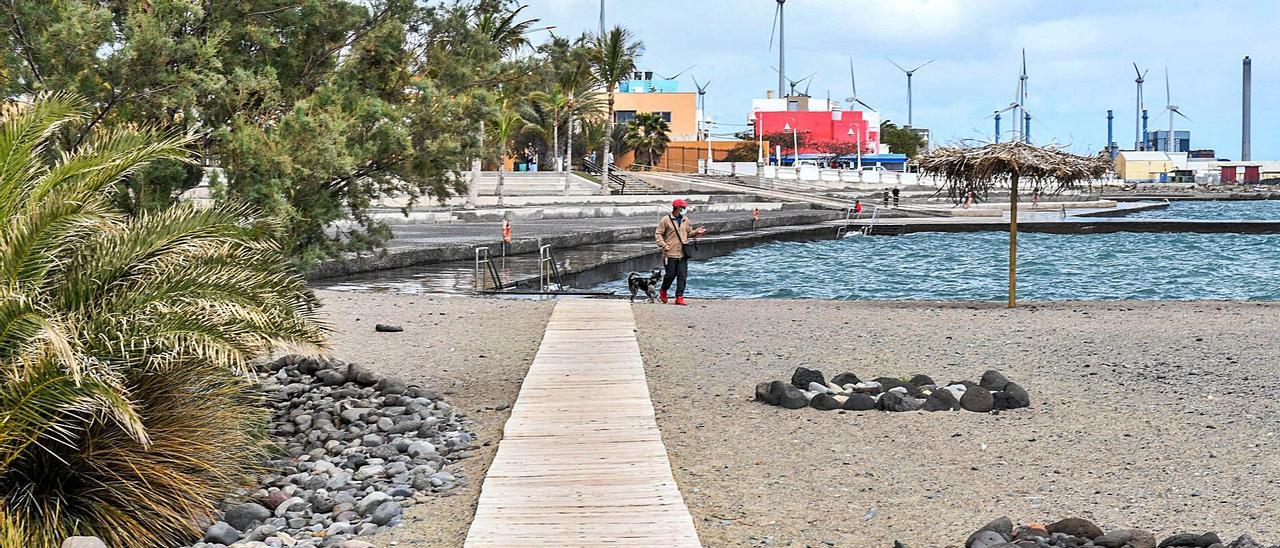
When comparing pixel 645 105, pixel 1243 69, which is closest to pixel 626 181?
pixel 645 105

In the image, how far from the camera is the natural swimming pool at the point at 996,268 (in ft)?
105

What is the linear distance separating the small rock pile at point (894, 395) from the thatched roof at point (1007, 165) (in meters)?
9.41

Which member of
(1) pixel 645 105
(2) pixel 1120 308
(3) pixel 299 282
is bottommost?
(2) pixel 1120 308

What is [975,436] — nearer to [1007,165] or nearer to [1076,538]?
[1076,538]

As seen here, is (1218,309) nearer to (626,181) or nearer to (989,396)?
(989,396)

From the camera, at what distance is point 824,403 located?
11188mm

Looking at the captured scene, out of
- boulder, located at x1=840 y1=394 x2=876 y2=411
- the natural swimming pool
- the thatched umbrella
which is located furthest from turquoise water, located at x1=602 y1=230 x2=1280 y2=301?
boulder, located at x1=840 y1=394 x2=876 y2=411

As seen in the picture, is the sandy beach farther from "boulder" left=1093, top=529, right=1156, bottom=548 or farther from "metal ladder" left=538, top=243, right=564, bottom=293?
"metal ladder" left=538, top=243, right=564, bottom=293

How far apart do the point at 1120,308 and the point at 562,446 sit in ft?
46.9

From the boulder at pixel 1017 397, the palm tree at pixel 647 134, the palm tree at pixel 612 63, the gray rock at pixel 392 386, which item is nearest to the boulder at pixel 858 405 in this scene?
the boulder at pixel 1017 397

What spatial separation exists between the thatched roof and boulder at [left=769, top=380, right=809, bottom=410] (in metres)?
10.4

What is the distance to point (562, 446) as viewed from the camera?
868cm

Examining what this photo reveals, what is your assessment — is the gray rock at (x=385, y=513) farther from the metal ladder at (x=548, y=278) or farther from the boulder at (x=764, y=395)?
the metal ladder at (x=548, y=278)

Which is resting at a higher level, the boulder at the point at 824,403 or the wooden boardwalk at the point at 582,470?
the wooden boardwalk at the point at 582,470
